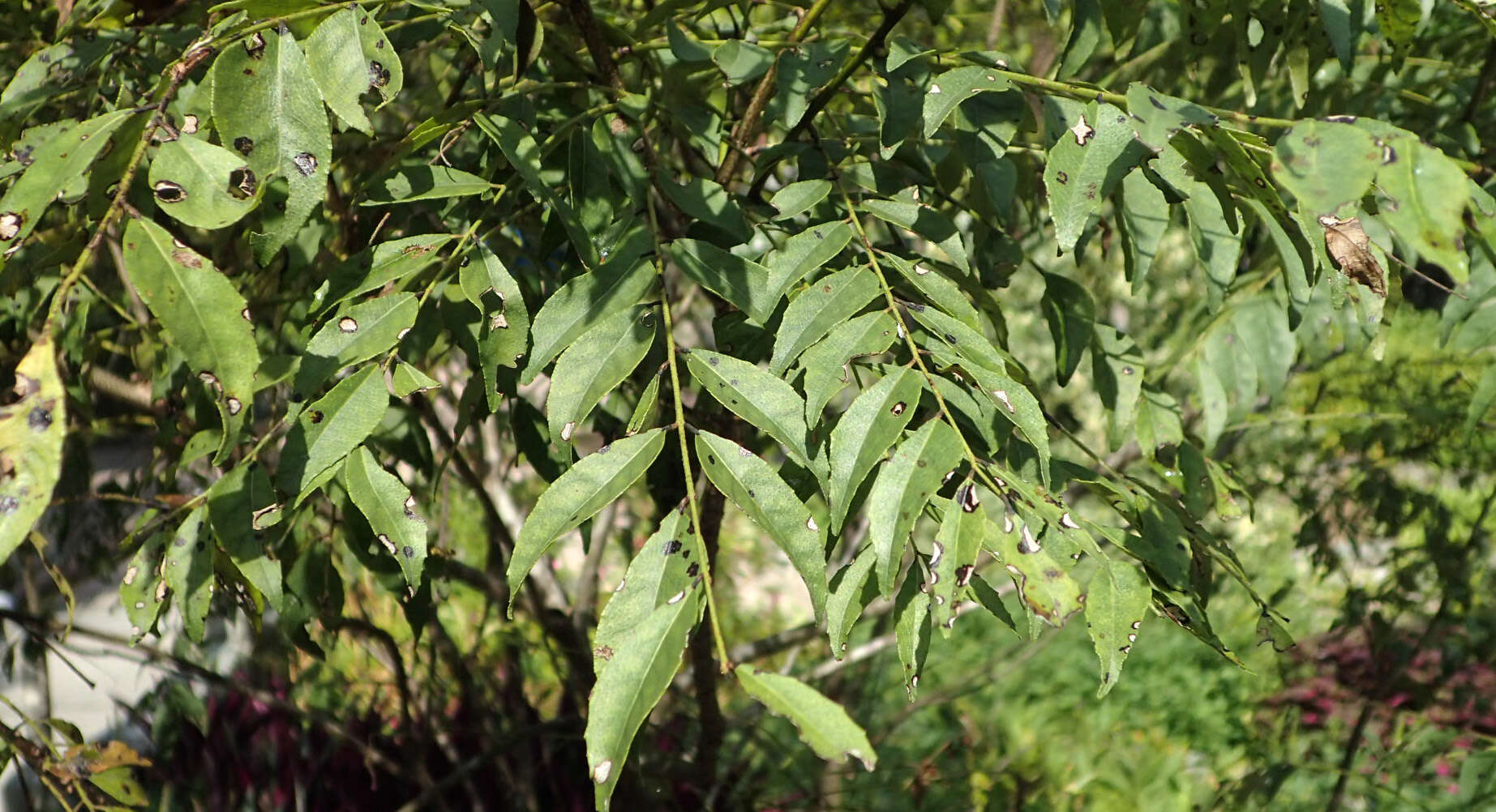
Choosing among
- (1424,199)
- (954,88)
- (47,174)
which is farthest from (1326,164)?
(47,174)

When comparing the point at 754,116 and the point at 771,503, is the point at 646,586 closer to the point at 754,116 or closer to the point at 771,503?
the point at 771,503

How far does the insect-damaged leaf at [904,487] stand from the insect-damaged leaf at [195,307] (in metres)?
0.37

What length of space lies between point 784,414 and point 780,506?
0.07 metres

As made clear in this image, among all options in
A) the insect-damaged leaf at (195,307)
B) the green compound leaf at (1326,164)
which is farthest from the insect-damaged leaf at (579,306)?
the green compound leaf at (1326,164)

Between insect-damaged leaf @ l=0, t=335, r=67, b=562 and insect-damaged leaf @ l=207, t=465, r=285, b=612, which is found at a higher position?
insect-damaged leaf @ l=0, t=335, r=67, b=562

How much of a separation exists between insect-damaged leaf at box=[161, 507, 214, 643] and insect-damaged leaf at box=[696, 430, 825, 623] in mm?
460

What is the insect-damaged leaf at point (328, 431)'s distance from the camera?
0.80 meters

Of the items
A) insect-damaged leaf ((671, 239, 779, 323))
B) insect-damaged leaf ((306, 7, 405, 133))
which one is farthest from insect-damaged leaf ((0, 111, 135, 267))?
insect-damaged leaf ((671, 239, 779, 323))

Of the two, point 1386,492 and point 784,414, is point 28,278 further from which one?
point 1386,492

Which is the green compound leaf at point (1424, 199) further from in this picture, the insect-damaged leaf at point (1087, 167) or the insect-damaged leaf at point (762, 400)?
the insect-damaged leaf at point (762, 400)

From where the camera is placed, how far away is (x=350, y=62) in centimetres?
78

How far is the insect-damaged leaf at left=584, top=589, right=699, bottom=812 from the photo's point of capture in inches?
23.2

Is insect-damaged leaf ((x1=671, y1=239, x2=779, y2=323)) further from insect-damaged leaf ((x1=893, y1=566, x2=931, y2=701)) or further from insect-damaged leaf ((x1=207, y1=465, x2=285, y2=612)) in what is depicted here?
insect-damaged leaf ((x1=207, y1=465, x2=285, y2=612))

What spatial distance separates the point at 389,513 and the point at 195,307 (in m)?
0.22
